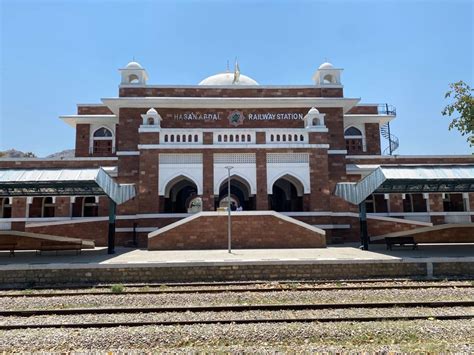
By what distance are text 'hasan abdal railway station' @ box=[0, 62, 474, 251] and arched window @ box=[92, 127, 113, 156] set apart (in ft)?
0.52

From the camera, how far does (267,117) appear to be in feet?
80.2

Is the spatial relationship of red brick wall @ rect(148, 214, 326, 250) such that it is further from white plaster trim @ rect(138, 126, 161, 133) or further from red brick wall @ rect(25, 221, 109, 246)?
white plaster trim @ rect(138, 126, 161, 133)

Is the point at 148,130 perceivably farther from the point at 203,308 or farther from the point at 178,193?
the point at 203,308

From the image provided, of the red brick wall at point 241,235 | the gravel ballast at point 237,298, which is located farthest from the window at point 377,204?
the gravel ballast at point 237,298

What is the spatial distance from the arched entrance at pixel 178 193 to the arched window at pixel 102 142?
657 centimetres

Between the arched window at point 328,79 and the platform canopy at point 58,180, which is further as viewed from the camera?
the arched window at point 328,79

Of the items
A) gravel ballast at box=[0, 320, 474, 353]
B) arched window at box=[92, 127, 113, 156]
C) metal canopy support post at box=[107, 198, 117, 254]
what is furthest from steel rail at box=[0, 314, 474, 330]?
arched window at box=[92, 127, 113, 156]

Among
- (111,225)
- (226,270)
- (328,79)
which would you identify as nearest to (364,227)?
(226,270)

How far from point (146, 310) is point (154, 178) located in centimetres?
1368

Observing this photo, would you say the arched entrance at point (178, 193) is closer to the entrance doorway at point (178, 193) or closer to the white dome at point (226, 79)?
the entrance doorway at point (178, 193)

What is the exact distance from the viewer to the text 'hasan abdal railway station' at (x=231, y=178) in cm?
1692

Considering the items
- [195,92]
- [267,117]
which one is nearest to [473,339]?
[267,117]

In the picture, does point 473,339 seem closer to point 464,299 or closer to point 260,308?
point 464,299

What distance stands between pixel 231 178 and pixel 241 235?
5.90 meters
